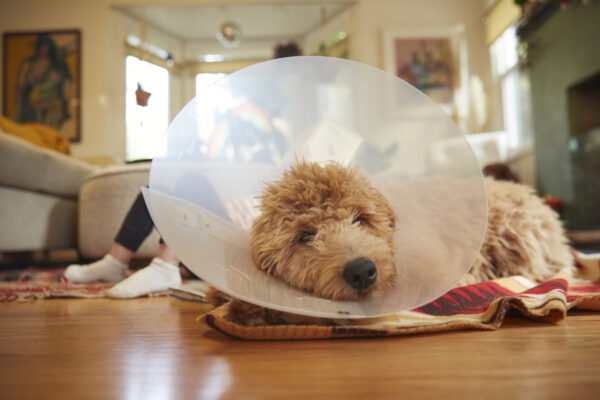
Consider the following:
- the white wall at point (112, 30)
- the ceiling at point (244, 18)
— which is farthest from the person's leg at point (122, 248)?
the ceiling at point (244, 18)

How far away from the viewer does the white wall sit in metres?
5.39

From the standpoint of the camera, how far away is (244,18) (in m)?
6.03

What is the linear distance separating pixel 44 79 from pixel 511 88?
5.97 metres

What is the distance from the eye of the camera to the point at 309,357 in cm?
57

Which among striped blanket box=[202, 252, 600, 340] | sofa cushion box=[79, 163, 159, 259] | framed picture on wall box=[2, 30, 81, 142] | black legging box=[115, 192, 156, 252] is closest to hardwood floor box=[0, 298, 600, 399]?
striped blanket box=[202, 252, 600, 340]

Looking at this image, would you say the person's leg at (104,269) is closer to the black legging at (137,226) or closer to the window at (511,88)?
the black legging at (137,226)

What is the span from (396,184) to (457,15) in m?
5.72

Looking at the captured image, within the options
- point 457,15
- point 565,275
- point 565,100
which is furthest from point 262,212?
point 457,15

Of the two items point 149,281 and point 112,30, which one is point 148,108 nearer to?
point 149,281

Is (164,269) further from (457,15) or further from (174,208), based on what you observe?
(457,15)

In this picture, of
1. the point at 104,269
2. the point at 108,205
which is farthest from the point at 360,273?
the point at 108,205

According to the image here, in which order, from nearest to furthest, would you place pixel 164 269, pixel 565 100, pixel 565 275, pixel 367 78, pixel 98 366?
1. pixel 98 366
2. pixel 367 78
3. pixel 565 275
4. pixel 164 269
5. pixel 565 100

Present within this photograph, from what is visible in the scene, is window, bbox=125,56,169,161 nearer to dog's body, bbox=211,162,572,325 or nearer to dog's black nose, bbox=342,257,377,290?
dog's body, bbox=211,162,572,325

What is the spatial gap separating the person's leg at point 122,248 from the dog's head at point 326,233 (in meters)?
0.88
